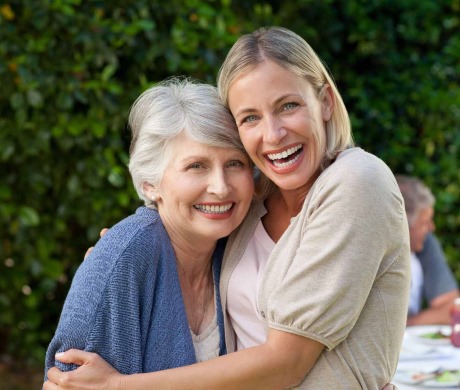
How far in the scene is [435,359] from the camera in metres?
3.13

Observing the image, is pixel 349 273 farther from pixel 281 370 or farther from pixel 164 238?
pixel 164 238

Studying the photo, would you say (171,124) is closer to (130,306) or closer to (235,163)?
(235,163)

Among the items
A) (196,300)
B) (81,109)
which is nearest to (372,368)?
(196,300)

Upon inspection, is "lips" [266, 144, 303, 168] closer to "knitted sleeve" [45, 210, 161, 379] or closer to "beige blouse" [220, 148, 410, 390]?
"beige blouse" [220, 148, 410, 390]

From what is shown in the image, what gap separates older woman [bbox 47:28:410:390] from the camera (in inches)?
79.6

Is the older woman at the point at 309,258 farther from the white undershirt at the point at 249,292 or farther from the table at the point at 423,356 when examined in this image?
the table at the point at 423,356

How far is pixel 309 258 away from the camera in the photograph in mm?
2045

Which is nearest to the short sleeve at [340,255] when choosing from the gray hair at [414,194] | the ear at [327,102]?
the ear at [327,102]

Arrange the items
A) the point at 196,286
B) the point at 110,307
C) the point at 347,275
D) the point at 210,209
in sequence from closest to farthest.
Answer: the point at 347,275
the point at 110,307
the point at 210,209
the point at 196,286

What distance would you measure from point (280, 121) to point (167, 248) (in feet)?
1.49

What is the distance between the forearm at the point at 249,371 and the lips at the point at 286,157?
0.48 metres

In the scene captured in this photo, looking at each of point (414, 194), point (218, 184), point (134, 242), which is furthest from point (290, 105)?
point (414, 194)

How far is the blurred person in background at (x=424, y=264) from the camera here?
426 cm

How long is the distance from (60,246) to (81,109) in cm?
65
